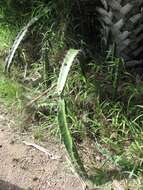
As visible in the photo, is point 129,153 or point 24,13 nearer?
point 129,153

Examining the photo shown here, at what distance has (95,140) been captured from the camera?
295 centimetres

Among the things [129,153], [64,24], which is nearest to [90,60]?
[64,24]

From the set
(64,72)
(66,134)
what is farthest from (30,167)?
(64,72)

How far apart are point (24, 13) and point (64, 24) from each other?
39 centimetres

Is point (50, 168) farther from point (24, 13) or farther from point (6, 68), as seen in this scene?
point (24, 13)

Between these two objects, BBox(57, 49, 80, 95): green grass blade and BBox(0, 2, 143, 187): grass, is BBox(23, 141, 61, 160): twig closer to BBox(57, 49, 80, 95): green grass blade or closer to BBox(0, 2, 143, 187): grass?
BBox(0, 2, 143, 187): grass

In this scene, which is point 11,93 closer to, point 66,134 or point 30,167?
point 30,167

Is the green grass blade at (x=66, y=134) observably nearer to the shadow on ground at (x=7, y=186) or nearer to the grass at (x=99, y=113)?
the grass at (x=99, y=113)

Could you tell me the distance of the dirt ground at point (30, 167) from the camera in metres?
2.75

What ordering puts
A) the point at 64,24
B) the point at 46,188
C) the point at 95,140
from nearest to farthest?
the point at 46,188, the point at 95,140, the point at 64,24

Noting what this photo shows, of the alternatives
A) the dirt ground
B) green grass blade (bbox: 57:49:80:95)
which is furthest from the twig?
green grass blade (bbox: 57:49:80:95)

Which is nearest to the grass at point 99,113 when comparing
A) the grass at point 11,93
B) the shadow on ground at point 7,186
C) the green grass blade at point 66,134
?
the grass at point 11,93

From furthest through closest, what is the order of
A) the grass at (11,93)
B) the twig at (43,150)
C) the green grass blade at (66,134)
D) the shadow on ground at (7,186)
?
the grass at (11,93) → the twig at (43,150) → the shadow on ground at (7,186) → the green grass blade at (66,134)

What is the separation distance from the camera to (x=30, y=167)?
9.40 ft
